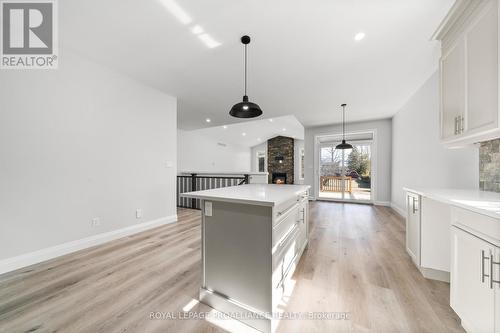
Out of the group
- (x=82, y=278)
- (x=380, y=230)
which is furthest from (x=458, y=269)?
(x=82, y=278)

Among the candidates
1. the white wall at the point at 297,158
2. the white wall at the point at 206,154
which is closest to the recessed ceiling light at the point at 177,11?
the white wall at the point at 206,154

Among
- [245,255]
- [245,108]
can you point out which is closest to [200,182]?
[245,108]

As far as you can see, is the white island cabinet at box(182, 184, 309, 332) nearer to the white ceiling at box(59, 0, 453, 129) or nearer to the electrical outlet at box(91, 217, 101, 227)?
the white ceiling at box(59, 0, 453, 129)

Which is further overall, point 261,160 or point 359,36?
point 261,160

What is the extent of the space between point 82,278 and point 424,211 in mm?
3668

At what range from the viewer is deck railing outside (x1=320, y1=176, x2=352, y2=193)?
251 inches

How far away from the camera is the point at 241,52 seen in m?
2.42

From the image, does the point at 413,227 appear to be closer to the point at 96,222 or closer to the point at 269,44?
the point at 269,44

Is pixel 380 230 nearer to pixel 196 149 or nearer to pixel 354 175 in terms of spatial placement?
pixel 354 175

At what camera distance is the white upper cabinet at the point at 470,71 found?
1325 mm

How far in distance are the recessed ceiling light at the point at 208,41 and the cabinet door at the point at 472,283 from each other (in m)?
2.89

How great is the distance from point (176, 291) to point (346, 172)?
20.4 ft

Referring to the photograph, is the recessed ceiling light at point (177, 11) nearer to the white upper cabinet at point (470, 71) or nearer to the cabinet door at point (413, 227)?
the white upper cabinet at point (470, 71)

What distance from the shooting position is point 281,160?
448 inches
